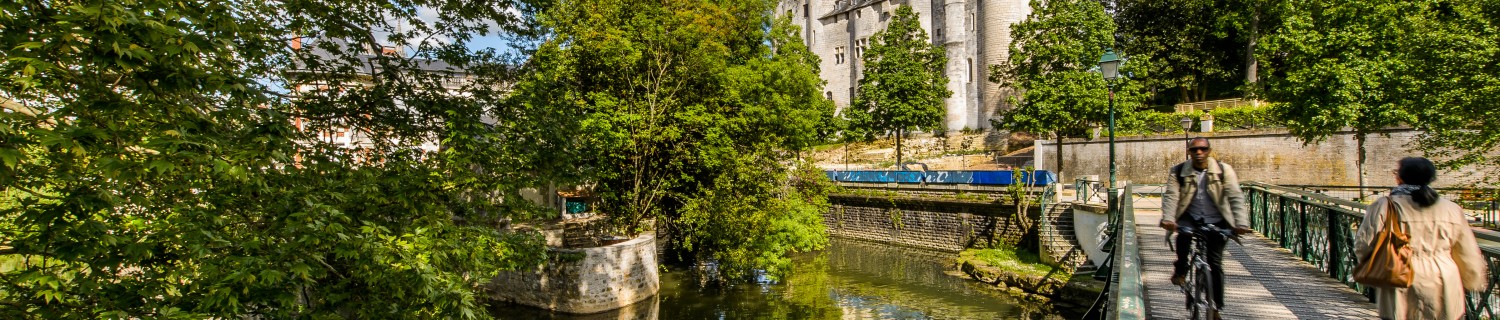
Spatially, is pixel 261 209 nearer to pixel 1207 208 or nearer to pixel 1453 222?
pixel 1207 208

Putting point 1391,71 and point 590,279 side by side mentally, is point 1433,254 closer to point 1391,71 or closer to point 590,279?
point 590,279

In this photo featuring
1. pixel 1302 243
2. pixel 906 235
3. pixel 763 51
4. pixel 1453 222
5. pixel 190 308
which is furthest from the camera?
pixel 906 235

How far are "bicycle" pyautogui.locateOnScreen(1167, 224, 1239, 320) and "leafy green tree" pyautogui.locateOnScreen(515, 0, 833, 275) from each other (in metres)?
13.8

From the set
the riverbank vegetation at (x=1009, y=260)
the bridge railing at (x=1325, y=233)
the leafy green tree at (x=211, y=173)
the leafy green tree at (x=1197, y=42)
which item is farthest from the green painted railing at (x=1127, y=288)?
the leafy green tree at (x=1197, y=42)

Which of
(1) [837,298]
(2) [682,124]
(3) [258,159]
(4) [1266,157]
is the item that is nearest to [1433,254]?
(3) [258,159]

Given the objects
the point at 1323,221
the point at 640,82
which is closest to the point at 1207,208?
the point at 1323,221

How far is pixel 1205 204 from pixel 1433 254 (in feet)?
4.94

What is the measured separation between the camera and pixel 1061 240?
24.7m

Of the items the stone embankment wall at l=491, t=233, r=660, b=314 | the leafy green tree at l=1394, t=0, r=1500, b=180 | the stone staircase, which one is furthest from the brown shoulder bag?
the stone staircase

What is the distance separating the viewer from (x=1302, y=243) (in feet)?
27.9

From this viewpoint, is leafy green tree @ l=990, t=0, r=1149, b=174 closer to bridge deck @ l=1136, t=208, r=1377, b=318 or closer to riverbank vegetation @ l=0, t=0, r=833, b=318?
riverbank vegetation @ l=0, t=0, r=833, b=318

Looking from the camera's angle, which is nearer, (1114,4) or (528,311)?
(528,311)

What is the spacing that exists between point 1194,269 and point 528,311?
53.7 ft

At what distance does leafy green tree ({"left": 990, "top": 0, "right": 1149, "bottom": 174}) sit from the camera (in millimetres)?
30094
